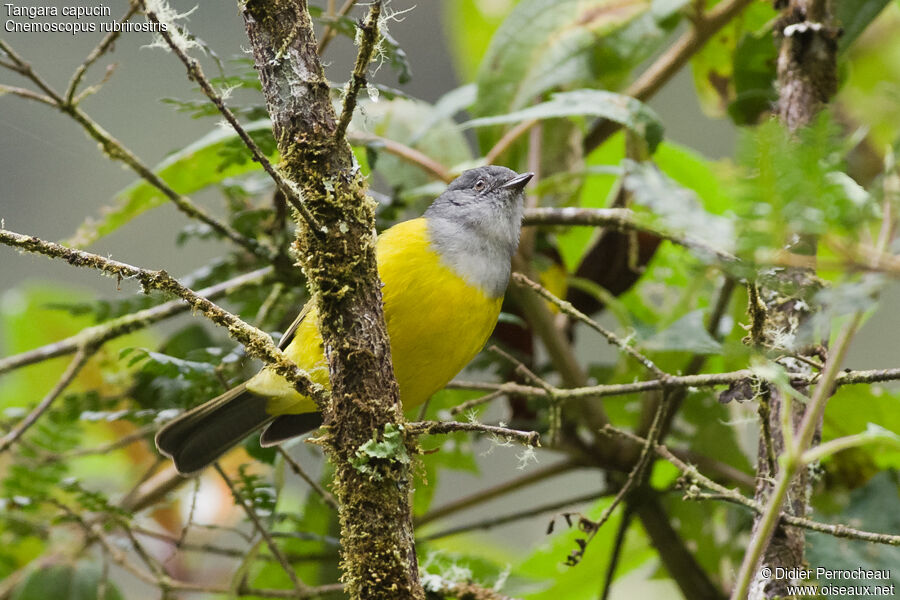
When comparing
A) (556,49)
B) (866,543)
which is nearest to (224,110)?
(556,49)

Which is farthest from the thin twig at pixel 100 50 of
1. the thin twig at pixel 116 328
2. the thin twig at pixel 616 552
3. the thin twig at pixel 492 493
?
the thin twig at pixel 616 552

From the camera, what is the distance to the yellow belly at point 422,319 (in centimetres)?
225

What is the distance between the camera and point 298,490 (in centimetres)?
395

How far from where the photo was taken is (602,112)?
207 cm

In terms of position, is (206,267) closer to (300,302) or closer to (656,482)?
(300,302)

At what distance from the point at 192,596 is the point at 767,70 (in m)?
2.64

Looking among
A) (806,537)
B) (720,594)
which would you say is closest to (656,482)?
(720,594)

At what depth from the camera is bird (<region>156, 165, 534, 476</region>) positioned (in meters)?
2.26

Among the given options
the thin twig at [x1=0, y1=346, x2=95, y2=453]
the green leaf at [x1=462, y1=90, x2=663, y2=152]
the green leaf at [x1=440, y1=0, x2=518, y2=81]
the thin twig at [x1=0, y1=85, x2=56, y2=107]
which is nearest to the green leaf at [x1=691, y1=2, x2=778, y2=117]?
the green leaf at [x1=462, y1=90, x2=663, y2=152]

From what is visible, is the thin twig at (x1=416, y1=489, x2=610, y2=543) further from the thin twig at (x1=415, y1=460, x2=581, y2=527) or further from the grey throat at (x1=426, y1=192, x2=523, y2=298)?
the grey throat at (x1=426, y1=192, x2=523, y2=298)

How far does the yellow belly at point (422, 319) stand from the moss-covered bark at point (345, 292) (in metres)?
0.83

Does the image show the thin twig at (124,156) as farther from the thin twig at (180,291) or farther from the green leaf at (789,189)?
the green leaf at (789,189)

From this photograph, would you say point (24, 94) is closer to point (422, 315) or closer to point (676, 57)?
point (422, 315)

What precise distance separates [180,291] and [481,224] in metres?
1.35
